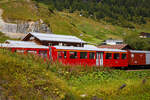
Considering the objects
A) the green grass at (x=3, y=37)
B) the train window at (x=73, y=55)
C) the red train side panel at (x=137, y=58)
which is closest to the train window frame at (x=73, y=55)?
the train window at (x=73, y=55)

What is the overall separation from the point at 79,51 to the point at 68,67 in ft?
30.7

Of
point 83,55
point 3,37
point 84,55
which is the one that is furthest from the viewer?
point 3,37

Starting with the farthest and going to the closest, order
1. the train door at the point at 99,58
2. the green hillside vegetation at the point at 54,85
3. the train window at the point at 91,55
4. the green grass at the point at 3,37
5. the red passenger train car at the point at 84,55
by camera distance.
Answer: the green grass at the point at 3,37
the train door at the point at 99,58
the train window at the point at 91,55
the red passenger train car at the point at 84,55
the green hillside vegetation at the point at 54,85

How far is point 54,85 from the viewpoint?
8.48 metres

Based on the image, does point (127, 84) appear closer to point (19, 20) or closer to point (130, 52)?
point (130, 52)

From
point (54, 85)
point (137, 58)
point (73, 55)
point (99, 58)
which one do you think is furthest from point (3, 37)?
point (54, 85)

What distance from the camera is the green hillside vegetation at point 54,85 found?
7.51m

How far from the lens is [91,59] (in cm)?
2314

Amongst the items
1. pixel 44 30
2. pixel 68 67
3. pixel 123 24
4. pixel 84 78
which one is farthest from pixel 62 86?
pixel 123 24

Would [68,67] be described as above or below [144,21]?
below

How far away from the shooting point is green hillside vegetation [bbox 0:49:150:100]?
24.6 ft

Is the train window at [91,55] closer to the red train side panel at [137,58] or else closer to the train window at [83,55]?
the train window at [83,55]

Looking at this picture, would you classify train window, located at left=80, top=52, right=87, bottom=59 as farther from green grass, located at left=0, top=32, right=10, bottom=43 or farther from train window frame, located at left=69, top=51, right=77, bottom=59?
green grass, located at left=0, top=32, right=10, bottom=43

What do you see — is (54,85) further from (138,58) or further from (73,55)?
(138,58)
